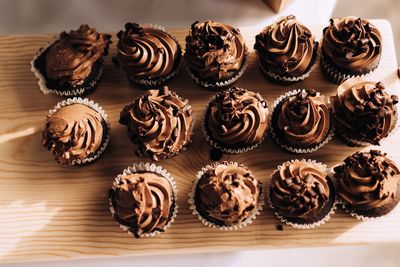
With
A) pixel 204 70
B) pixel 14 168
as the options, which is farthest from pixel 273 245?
pixel 14 168

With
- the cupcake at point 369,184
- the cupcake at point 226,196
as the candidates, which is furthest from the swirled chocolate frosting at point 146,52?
the cupcake at point 369,184

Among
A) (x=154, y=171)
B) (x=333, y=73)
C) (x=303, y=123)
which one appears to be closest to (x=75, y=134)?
(x=154, y=171)

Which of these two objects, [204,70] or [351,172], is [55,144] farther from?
[351,172]

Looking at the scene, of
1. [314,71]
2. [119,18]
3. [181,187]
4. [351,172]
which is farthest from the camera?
[119,18]

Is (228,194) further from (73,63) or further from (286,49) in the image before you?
(73,63)

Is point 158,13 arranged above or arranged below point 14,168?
above

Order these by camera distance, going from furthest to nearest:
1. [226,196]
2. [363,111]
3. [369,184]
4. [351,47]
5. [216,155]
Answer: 1. [216,155]
2. [351,47]
3. [363,111]
4. [369,184]
5. [226,196]
